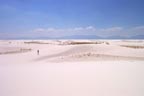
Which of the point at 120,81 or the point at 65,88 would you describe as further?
the point at 120,81

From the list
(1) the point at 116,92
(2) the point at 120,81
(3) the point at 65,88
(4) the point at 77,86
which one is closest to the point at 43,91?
(3) the point at 65,88

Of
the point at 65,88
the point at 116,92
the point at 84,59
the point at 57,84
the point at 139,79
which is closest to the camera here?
the point at 116,92

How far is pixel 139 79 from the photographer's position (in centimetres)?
616

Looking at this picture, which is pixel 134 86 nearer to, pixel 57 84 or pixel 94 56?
pixel 57 84

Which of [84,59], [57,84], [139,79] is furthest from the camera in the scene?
[84,59]

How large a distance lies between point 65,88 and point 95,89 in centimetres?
94

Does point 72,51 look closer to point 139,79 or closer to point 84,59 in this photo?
point 84,59

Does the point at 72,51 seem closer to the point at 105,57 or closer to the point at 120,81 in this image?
the point at 105,57

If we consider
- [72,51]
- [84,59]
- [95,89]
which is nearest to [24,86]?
[95,89]

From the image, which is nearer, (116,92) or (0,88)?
(116,92)

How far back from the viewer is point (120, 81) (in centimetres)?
594

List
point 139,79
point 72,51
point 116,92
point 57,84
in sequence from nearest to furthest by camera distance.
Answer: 1. point 116,92
2. point 57,84
3. point 139,79
4. point 72,51

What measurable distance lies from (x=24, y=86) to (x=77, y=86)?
5.69 ft

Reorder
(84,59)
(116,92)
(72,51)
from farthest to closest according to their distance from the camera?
(72,51), (84,59), (116,92)
